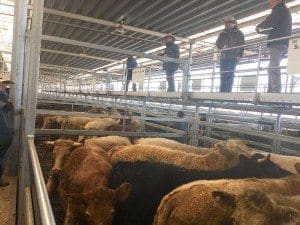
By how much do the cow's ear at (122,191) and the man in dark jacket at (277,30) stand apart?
11.9 ft

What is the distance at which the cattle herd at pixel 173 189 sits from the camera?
246 centimetres

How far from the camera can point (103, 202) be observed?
9.45 ft

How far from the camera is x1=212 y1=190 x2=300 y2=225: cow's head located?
7.59 ft

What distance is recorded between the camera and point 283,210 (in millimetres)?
2328

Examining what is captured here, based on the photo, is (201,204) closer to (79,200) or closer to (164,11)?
(79,200)

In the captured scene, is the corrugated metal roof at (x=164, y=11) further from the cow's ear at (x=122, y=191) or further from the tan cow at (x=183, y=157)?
the cow's ear at (x=122, y=191)

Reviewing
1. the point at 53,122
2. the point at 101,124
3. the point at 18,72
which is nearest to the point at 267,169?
the point at 18,72

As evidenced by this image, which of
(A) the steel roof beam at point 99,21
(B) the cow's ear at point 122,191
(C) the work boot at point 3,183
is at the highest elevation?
(A) the steel roof beam at point 99,21

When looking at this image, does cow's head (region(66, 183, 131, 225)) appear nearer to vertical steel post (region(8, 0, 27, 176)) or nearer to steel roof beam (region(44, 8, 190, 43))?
vertical steel post (region(8, 0, 27, 176))

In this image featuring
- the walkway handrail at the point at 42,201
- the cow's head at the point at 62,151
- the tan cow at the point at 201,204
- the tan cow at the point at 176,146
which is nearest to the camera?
the walkway handrail at the point at 42,201

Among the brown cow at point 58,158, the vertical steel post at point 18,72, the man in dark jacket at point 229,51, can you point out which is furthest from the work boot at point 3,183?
the man in dark jacket at point 229,51

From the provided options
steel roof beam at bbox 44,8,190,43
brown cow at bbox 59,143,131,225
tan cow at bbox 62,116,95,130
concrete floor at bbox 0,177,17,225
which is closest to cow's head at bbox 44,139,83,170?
brown cow at bbox 59,143,131,225

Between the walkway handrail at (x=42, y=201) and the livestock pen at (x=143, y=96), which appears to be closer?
the walkway handrail at (x=42, y=201)

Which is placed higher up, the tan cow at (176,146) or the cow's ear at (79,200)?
the tan cow at (176,146)
